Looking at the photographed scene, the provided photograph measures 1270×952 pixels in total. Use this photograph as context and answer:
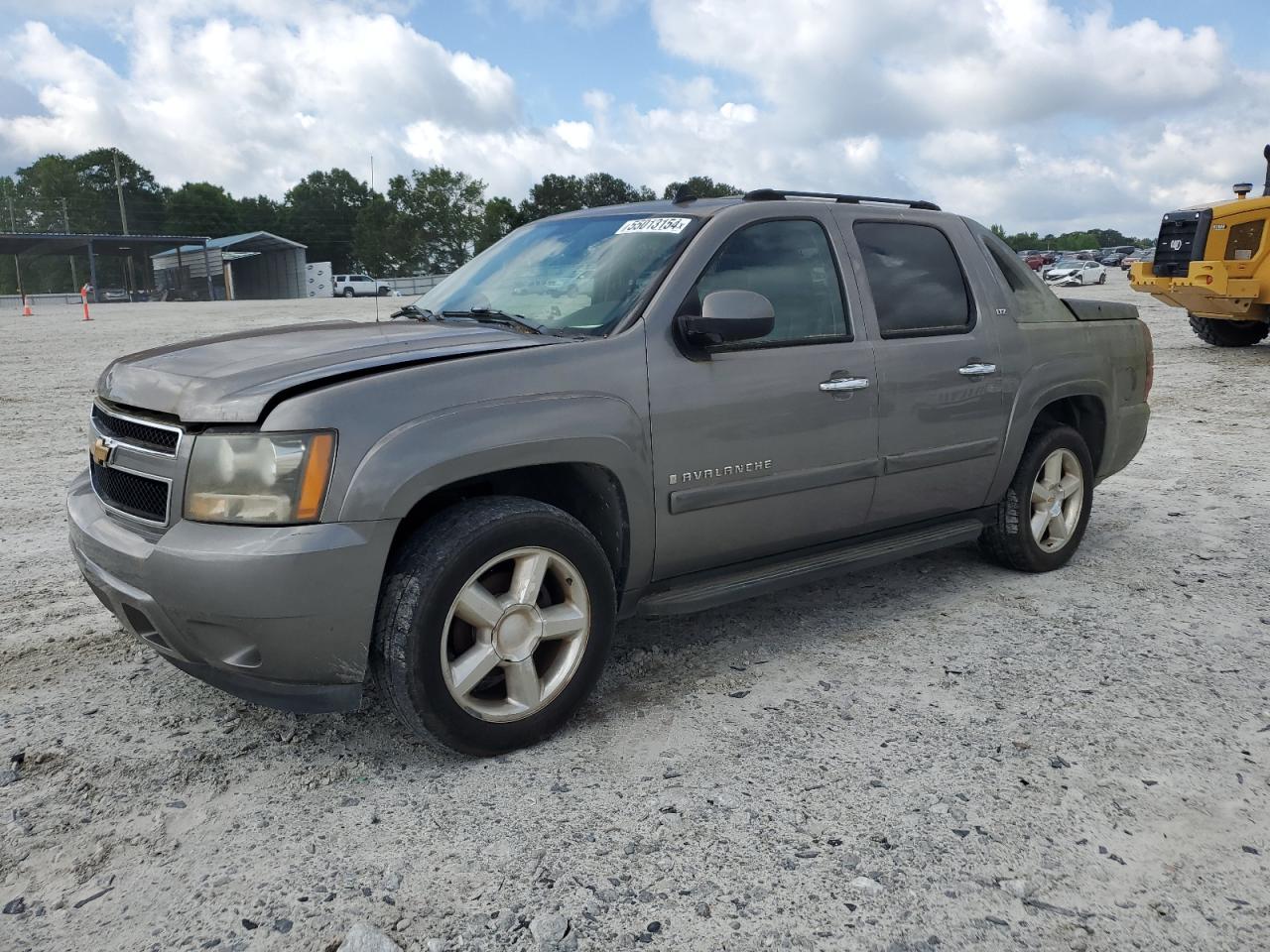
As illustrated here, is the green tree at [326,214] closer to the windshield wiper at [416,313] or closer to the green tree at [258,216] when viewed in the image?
the green tree at [258,216]

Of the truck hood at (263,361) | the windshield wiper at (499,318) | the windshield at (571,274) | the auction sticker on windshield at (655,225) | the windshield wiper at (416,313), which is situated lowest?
the truck hood at (263,361)

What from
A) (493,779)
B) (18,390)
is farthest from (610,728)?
(18,390)

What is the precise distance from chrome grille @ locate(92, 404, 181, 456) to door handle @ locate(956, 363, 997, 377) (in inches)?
120

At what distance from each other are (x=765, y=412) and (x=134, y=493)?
2.04 m

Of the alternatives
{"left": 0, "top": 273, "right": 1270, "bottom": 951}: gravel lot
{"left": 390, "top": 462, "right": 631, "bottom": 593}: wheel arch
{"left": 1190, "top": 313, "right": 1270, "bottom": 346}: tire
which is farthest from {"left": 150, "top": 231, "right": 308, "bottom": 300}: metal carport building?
{"left": 390, "top": 462, "right": 631, "bottom": 593}: wheel arch

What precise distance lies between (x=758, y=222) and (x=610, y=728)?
1.93m

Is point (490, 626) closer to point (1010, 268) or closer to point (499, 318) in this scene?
point (499, 318)

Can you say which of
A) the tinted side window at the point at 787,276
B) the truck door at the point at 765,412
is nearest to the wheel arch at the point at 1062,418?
the truck door at the point at 765,412

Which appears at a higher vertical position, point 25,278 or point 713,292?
point 713,292

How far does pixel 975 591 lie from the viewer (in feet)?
15.5

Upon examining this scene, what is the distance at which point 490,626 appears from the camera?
118 inches

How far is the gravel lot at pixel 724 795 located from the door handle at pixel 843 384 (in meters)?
1.03

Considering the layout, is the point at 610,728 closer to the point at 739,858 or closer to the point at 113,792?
the point at 739,858

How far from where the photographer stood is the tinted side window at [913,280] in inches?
163
